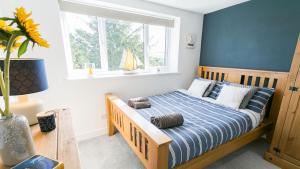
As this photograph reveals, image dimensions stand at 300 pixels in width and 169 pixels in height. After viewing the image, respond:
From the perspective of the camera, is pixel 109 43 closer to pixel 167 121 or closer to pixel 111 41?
pixel 111 41

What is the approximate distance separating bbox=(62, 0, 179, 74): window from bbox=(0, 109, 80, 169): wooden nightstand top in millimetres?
1345

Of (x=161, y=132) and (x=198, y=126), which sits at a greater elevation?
(x=161, y=132)

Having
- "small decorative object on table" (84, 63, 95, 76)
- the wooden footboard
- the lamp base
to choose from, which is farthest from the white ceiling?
the lamp base

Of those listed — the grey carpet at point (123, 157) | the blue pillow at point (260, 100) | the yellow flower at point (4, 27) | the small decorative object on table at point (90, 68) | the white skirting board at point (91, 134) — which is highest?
the yellow flower at point (4, 27)

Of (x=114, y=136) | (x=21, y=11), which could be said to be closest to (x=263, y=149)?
(x=114, y=136)

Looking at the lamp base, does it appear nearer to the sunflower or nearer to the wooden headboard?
the sunflower

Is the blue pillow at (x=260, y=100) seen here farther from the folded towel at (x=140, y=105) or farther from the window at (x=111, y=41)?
the window at (x=111, y=41)

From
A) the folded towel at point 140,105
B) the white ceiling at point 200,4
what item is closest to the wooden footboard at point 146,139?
the folded towel at point 140,105

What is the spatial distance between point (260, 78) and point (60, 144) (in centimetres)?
272

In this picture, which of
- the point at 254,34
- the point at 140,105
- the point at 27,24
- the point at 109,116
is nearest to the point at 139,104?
the point at 140,105

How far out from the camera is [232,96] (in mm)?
2041

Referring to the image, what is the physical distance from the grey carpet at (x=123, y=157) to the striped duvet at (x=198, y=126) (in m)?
0.40

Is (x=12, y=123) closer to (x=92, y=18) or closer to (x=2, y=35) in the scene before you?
(x=2, y=35)

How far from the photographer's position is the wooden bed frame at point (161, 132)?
1064 millimetres
